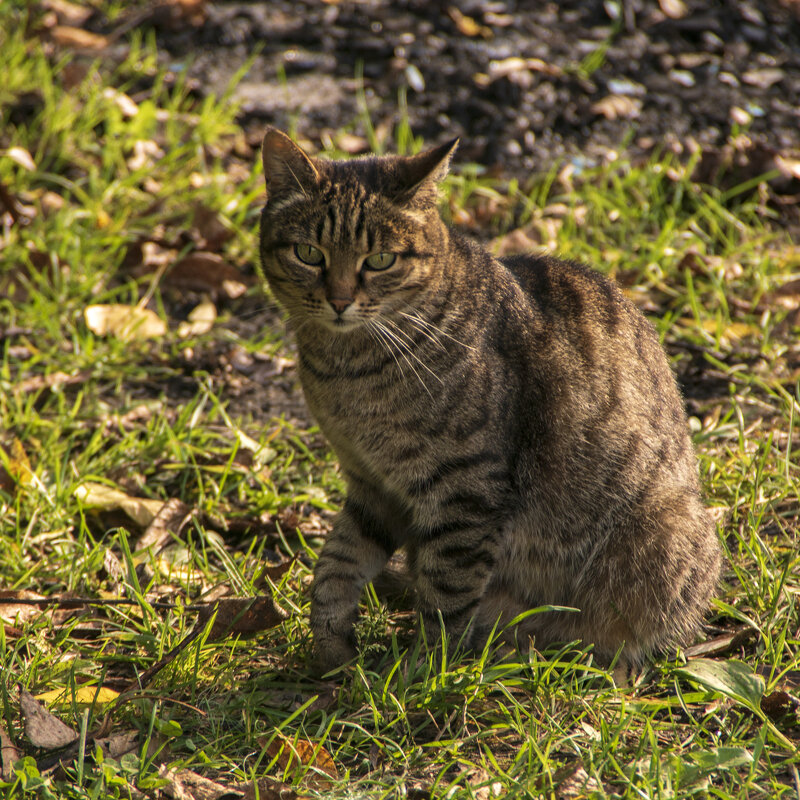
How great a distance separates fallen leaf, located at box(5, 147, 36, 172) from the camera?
181 inches

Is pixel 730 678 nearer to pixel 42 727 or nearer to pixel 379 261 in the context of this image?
pixel 379 261

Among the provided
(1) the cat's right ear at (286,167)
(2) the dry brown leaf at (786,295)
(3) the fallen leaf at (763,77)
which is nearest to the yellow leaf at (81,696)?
(1) the cat's right ear at (286,167)

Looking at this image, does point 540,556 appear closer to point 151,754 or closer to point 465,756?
point 465,756

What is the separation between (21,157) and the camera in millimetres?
4621

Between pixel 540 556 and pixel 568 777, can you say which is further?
pixel 540 556

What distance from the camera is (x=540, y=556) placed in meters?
2.73

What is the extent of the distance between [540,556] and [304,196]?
3.98 ft

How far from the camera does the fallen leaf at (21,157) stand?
181 inches

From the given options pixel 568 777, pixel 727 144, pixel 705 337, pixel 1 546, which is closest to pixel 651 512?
pixel 568 777

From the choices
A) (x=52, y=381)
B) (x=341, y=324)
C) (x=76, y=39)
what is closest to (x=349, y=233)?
(x=341, y=324)

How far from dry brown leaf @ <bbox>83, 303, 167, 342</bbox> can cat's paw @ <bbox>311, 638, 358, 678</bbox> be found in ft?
A: 6.09

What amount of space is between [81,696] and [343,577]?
2.49 feet

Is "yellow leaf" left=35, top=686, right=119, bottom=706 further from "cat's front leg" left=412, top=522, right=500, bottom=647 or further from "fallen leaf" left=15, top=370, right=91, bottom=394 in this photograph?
"fallen leaf" left=15, top=370, right=91, bottom=394

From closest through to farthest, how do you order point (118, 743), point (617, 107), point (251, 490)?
point (118, 743)
point (251, 490)
point (617, 107)
